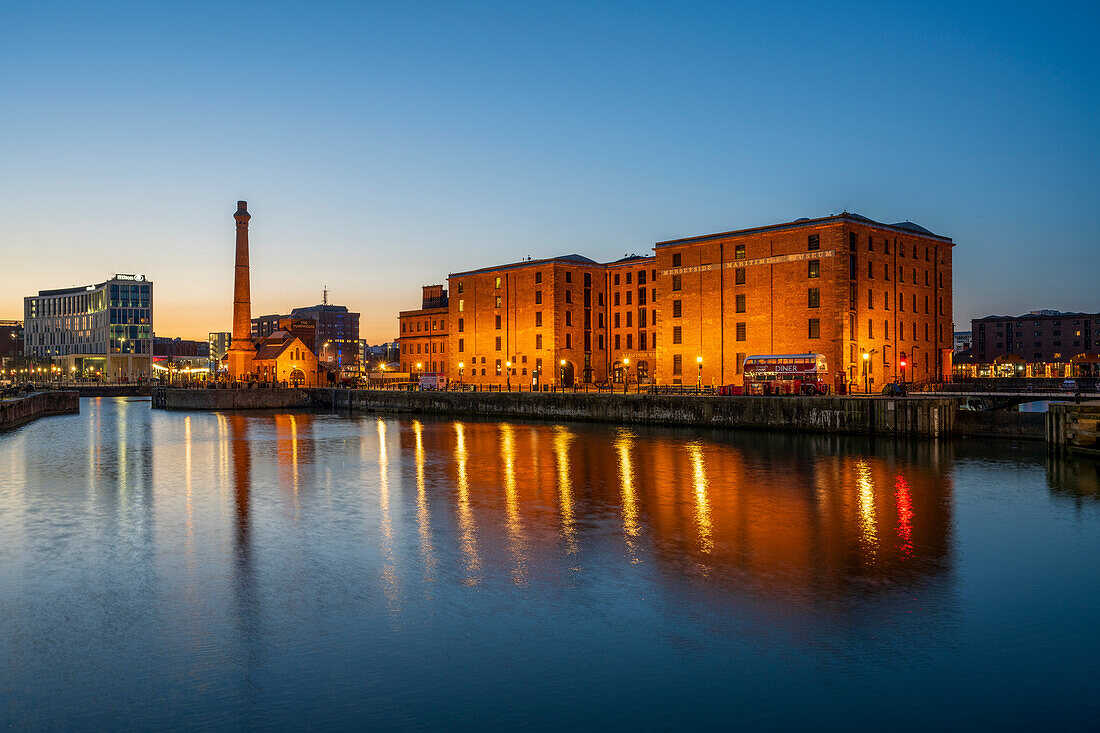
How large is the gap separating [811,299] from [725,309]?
7696mm

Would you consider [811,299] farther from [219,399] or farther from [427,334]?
[219,399]

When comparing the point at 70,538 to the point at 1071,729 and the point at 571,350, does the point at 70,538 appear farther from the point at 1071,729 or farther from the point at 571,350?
the point at 571,350

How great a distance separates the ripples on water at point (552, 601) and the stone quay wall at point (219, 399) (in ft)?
201

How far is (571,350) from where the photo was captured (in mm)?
82312

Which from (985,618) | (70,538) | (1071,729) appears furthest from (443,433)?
(1071,729)

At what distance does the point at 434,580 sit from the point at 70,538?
36.1ft

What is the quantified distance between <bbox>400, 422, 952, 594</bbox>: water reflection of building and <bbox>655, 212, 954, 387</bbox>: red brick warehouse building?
1882 centimetres

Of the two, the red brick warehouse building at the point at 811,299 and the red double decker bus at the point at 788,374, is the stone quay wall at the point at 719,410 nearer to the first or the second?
the red double decker bus at the point at 788,374

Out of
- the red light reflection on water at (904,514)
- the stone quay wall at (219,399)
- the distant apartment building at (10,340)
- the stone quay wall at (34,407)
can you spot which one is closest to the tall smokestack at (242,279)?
the stone quay wall at (219,399)

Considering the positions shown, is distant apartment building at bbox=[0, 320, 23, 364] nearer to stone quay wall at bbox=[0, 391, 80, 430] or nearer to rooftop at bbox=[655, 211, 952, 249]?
stone quay wall at bbox=[0, 391, 80, 430]

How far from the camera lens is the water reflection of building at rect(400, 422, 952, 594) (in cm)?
1672

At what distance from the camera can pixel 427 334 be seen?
326ft

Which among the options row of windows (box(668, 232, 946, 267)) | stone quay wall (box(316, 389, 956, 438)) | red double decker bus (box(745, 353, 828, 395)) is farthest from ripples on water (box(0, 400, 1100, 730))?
row of windows (box(668, 232, 946, 267))

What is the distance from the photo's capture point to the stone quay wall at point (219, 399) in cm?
8869
